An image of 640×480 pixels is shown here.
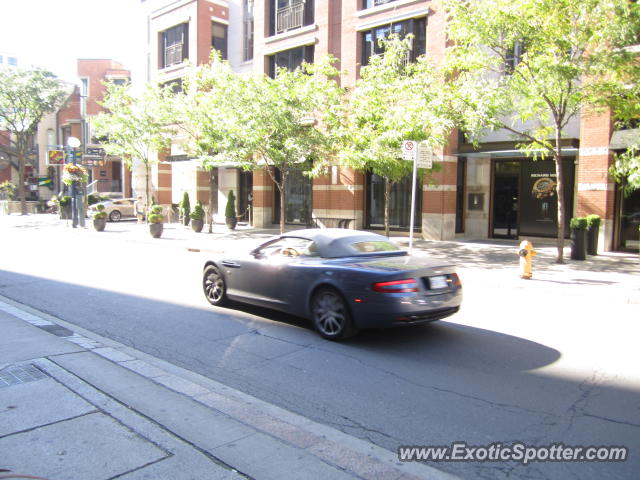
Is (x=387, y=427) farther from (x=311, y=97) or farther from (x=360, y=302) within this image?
(x=311, y=97)

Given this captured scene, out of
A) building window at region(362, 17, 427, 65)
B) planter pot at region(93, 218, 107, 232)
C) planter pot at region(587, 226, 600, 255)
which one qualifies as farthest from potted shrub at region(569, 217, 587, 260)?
planter pot at region(93, 218, 107, 232)

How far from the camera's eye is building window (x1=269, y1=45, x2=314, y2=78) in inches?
969

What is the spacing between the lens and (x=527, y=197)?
63.6 feet

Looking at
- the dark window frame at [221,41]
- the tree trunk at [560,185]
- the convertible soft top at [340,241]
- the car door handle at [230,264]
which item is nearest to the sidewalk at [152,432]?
the convertible soft top at [340,241]

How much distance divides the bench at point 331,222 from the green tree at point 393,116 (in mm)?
4185

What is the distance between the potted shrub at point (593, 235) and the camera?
15121 millimetres

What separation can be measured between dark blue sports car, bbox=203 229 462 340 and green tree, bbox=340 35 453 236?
7196 mm

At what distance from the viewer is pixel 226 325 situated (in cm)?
731

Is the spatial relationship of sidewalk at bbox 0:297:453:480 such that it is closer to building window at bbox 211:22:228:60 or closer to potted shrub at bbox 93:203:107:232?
potted shrub at bbox 93:203:107:232

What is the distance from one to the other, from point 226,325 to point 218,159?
13.4m

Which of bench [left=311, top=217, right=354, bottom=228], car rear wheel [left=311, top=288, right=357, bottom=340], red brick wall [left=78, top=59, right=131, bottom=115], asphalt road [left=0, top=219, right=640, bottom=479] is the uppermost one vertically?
red brick wall [left=78, top=59, right=131, bottom=115]

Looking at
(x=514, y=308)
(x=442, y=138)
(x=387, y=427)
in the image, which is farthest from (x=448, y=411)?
(x=442, y=138)

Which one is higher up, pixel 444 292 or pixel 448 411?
pixel 444 292

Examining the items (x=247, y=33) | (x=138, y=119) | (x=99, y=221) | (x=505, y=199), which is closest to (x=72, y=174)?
(x=99, y=221)
